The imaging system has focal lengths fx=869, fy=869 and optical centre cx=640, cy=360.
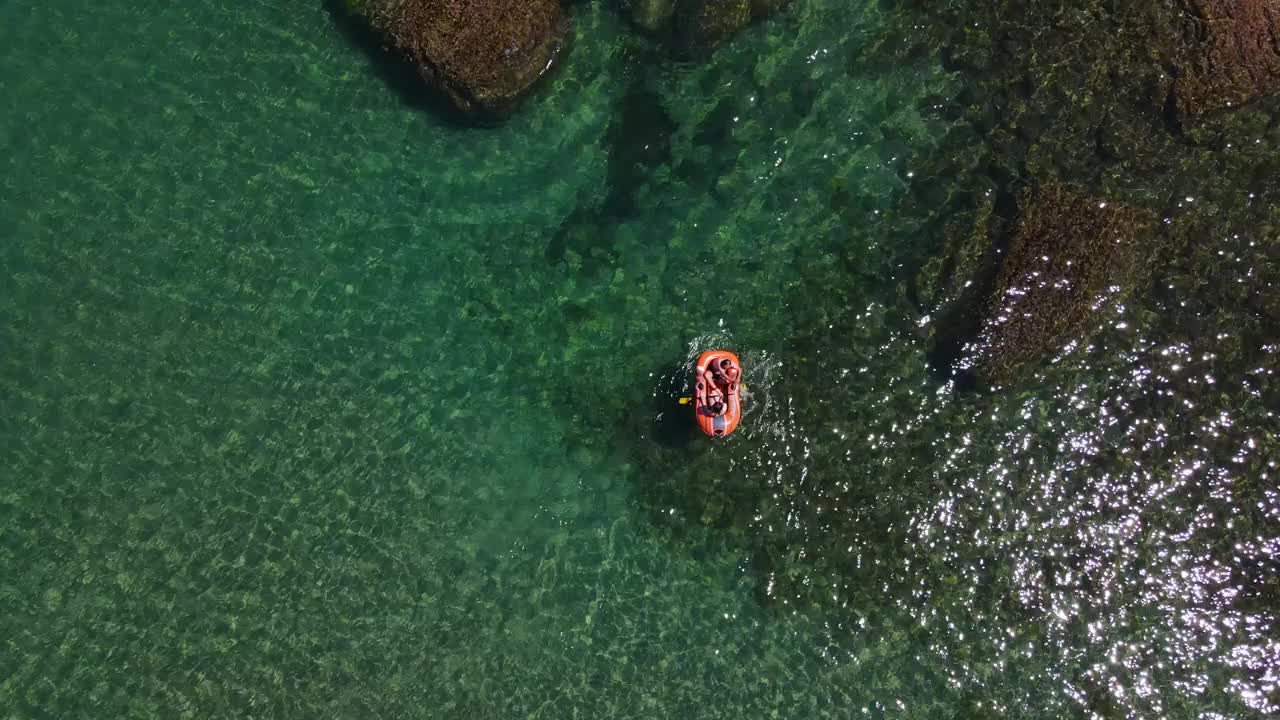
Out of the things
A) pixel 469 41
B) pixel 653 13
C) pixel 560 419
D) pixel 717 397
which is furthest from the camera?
pixel 653 13

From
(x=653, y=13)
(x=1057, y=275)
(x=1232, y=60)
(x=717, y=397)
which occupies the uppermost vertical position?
(x=1232, y=60)

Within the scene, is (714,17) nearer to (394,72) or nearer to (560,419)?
(394,72)

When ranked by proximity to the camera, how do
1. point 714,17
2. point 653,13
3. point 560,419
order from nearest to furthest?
1. point 560,419
2. point 714,17
3. point 653,13

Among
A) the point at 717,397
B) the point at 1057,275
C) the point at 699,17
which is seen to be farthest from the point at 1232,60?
the point at 717,397

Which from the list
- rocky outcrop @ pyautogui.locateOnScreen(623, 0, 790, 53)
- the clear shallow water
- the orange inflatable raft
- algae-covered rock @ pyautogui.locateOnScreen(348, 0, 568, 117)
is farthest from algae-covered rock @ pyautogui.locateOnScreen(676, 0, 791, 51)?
the orange inflatable raft

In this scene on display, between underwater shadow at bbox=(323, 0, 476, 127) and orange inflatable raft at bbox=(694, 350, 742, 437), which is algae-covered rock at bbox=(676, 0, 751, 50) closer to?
underwater shadow at bbox=(323, 0, 476, 127)

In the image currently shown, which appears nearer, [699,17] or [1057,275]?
[1057,275]

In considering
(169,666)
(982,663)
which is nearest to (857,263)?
(982,663)

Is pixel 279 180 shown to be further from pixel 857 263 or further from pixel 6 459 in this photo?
pixel 857 263
